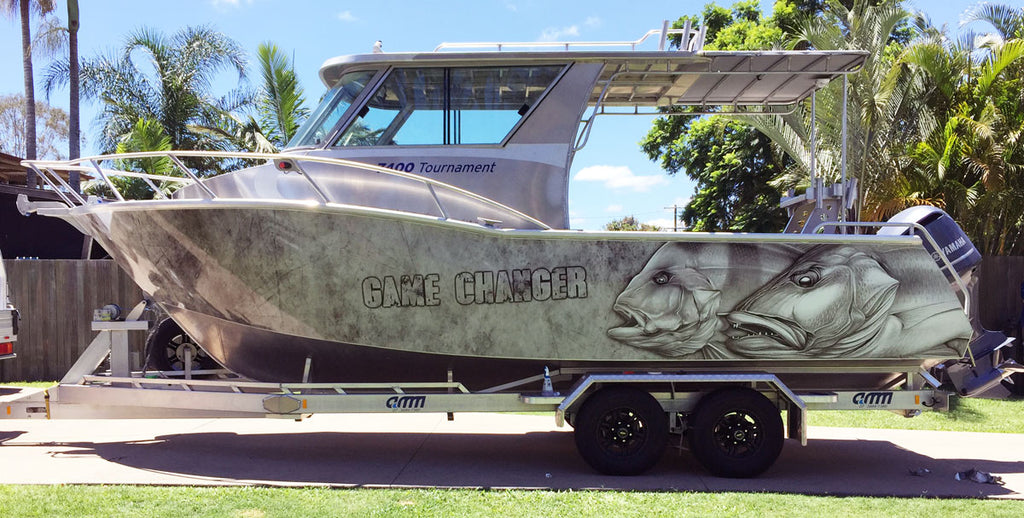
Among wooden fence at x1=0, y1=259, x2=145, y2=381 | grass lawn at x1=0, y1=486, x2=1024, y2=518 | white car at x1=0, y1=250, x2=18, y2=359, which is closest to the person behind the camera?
grass lawn at x1=0, y1=486, x2=1024, y2=518

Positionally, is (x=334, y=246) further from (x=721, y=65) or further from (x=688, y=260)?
(x=721, y=65)

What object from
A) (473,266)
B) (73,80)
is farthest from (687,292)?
(73,80)

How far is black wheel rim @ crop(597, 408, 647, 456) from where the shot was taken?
6.55 m

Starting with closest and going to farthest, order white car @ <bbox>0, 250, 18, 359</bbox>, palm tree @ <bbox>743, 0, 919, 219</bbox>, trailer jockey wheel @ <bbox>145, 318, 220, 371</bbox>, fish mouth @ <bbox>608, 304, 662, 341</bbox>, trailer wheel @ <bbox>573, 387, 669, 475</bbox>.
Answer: fish mouth @ <bbox>608, 304, 662, 341</bbox>, trailer wheel @ <bbox>573, 387, 669, 475</bbox>, trailer jockey wheel @ <bbox>145, 318, 220, 371</bbox>, white car @ <bbox>0, 250, 18, 359</bbox>, palm tree @ <bbox>743, 0, 919, 219</bbox>

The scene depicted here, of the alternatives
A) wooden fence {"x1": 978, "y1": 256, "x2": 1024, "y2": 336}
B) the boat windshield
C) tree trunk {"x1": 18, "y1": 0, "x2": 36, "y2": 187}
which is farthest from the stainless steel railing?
tree trunk {"x1": 18, "y1": 0, "x2": 36, "y2": 187}

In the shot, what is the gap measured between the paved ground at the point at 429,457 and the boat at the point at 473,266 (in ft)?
2.61

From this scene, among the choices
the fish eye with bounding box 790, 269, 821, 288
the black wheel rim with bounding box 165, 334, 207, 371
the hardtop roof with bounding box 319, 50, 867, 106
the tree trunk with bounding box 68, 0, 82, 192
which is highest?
→ the tree trunk with bounding box 68, 0, 82, 192

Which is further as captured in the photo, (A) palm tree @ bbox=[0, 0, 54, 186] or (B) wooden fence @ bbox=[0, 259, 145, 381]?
(A) palm tree @ bbox=[0, 0, 54, 186]

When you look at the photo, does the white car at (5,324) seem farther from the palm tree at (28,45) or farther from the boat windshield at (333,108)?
the palm tree at (28,45)

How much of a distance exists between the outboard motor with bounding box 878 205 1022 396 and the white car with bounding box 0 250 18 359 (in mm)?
8938

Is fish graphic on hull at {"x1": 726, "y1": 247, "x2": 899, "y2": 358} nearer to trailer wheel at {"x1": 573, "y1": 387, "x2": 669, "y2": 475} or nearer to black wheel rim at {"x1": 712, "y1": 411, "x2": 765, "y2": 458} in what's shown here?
black wheel rim at {"x1": 712, "y1": 411, "x2": 765, "y2": 458}

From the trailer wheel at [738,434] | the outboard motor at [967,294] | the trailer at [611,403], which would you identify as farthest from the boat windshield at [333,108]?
the outboard motor at [967,294]

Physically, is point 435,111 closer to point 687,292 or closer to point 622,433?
point 687,292

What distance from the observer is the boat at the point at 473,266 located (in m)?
6.25
